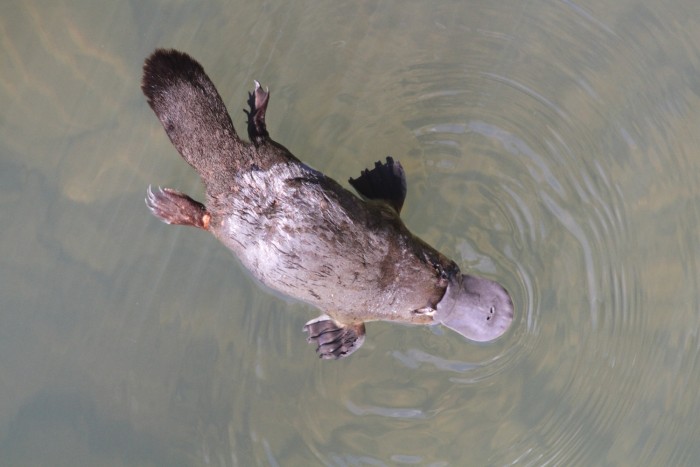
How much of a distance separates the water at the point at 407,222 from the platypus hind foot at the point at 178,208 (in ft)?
1.90

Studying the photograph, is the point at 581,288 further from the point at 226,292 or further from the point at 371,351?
the point at 226,292

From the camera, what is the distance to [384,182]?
2777 millimetres

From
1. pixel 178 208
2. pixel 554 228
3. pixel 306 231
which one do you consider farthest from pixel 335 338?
pixel 554 228

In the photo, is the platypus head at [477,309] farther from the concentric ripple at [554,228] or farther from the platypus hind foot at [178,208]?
the platypus hind foot at [178,208]

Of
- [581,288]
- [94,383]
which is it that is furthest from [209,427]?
[581,288]

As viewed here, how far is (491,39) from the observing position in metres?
3.27

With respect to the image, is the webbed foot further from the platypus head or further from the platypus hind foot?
the platypus hind foot

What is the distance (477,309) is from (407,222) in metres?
0.67

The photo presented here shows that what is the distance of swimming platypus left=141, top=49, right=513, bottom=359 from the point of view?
220cm

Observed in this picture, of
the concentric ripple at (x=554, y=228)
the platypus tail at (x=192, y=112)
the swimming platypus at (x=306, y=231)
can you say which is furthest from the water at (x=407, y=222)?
the platypus tail at (x=192, y=112)

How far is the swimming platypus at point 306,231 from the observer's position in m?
2.20

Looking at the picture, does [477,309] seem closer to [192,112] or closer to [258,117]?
[258,117]

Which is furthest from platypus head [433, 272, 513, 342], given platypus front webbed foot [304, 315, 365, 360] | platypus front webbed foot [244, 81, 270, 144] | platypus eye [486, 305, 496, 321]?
platypus front webbed foot [244, 81, 270, 144]

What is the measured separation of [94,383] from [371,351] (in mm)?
1322
